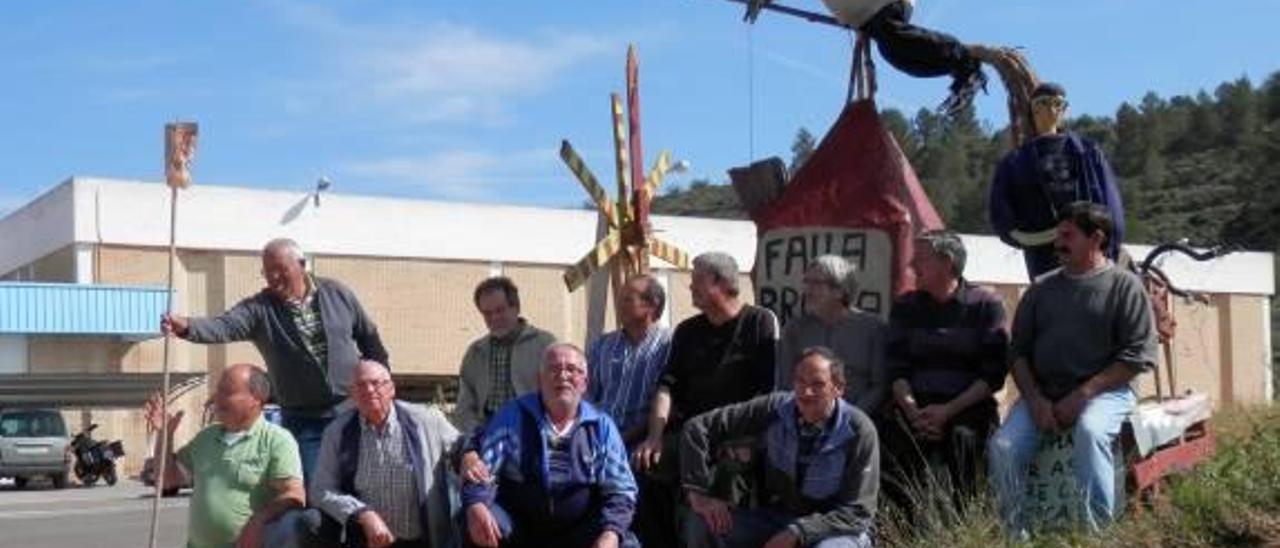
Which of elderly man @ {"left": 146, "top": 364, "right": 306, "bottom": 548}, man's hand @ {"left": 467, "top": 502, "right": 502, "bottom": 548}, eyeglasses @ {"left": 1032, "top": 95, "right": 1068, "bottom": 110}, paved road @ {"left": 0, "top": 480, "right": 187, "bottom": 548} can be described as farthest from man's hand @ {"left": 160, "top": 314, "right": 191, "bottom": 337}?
paved road @ {"left": 0, "top": 480, "right": 187, "bottom": 548}

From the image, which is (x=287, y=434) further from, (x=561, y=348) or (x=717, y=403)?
(x=717, y=403)

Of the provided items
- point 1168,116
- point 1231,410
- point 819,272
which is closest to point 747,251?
point 1231,410

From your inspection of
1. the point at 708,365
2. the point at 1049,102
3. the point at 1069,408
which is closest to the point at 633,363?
the point at 708,365

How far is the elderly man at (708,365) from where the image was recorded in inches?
Result: 291

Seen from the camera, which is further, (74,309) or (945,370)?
(74,309)

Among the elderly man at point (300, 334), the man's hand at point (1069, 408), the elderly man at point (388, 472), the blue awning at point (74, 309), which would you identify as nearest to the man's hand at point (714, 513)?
the elderly man at point (388, 472)

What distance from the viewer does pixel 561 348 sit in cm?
678

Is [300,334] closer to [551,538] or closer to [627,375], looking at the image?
[627,375]

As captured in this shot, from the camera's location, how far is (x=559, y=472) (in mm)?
6727

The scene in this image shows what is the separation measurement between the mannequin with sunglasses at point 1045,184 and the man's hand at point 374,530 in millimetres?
3217

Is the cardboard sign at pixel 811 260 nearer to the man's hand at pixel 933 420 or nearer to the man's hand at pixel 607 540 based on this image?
the man's hand at pixel 933 420

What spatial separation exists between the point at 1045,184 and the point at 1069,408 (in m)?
1.45

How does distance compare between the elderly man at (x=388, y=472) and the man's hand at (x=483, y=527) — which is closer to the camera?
the man's hand at (x=483, y=527)

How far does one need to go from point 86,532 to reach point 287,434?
11831 millimetres
